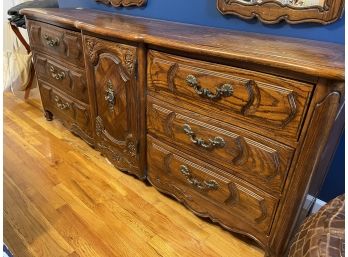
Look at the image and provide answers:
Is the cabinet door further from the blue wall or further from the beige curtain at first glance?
the beige curtain

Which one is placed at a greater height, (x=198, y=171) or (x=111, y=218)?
(x=198, y=171)

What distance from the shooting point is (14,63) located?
8.13 feet

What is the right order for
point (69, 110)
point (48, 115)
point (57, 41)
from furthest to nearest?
1. point (48, 115)
2. point (69, 110)
3. point (57, 41)

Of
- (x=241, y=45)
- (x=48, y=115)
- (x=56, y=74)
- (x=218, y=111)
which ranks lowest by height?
(x=48, y=115)

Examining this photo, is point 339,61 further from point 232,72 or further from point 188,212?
point 188,212

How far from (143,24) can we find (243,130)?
761 millimetres

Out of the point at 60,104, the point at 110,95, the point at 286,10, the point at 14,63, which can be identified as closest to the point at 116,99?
the point at 110,95

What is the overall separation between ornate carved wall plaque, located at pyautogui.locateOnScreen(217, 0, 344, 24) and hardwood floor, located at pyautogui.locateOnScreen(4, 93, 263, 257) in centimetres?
97

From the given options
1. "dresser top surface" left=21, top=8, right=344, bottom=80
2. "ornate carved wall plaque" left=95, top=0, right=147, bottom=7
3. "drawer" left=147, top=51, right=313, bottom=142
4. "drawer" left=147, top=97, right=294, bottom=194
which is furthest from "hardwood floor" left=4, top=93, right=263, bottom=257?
"ornate carved wall plaque" left=95, top=0, right=147, bottom=7

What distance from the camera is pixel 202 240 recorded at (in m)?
1.21

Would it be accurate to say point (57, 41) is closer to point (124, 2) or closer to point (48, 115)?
point (124, 2)

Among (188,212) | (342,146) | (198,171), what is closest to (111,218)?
(188,212)

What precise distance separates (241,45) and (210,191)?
0.60 metres

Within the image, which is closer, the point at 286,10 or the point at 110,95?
the point at 286,10
